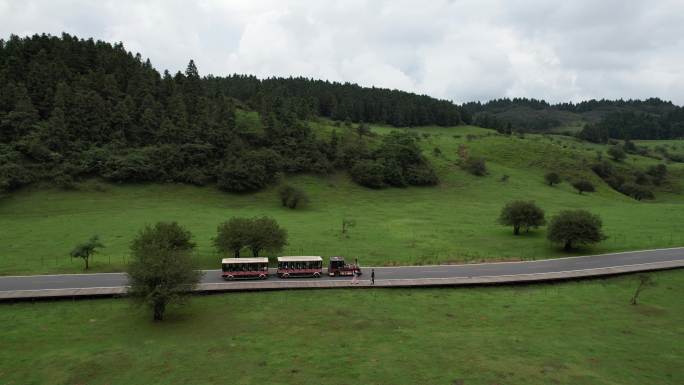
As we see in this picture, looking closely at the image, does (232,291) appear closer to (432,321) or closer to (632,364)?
(432,321)

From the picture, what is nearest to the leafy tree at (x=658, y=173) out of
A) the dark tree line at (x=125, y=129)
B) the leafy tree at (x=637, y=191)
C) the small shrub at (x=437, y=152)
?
the leafy tree at (x=637, y=191)

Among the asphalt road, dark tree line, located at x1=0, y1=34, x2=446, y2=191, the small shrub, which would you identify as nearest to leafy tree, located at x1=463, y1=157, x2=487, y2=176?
the small shrub

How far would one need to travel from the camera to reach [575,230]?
205 feet

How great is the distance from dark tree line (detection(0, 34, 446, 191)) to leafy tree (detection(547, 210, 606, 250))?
64863 millimetres

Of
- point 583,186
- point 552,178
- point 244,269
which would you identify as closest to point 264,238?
point 244,269

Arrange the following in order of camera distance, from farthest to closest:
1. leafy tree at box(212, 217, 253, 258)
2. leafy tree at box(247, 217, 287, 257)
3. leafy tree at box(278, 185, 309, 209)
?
leafy tree at box(278, 185, 309, 209), leafy tree at box(247, 217, 287, 257), leafy tree at box(212, 217, 253, 258)

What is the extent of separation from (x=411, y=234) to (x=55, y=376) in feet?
179

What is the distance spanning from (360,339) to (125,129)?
99.1 meters

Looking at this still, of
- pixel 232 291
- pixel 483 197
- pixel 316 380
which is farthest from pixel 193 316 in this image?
pixel 483 197

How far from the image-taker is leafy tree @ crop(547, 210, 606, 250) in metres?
62.5

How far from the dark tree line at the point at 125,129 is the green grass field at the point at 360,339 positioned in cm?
6371

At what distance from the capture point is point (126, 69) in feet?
430

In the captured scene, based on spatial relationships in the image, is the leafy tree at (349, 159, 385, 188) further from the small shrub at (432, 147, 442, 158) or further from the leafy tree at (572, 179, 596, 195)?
the leafy tree at (572, 179, 596, 195)

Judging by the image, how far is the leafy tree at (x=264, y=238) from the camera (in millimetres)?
57125
